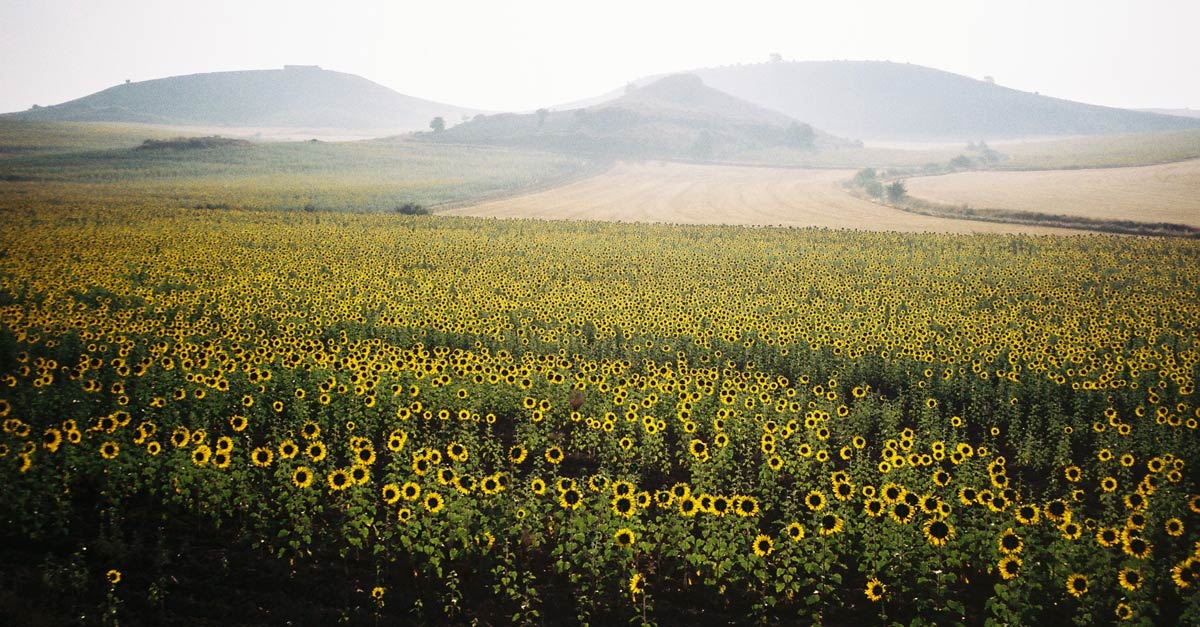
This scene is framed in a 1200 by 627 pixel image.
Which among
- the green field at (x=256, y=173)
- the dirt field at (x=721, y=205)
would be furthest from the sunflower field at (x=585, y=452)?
the green field at (x=256, y=173)

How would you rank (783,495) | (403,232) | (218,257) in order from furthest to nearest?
(403,232), (218,257), (783,495)

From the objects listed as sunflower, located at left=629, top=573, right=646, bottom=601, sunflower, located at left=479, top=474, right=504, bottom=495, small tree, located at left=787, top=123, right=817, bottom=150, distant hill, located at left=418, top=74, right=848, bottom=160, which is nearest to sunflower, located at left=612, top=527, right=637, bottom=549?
sunflower, located at left=629, top=573, right=646, bottom=601

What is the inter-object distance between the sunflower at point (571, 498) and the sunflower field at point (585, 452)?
0.22 ft

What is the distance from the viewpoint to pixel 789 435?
9.82 metres

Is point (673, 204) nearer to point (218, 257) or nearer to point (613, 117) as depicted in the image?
point (218, 257)

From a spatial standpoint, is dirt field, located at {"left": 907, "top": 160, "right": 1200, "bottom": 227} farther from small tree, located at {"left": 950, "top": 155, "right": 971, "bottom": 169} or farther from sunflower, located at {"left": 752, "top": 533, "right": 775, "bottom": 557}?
sunflower, located at {"left": 752, "top": 533, "right": 775, "bottom": 557}

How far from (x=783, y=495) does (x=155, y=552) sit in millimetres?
7924

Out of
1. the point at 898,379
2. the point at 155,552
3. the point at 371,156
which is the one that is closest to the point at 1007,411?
the point at 898,379

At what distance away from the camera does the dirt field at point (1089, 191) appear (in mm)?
45116

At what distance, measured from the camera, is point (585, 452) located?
10.8 meters

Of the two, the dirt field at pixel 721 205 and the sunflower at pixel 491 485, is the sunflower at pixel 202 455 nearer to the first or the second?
the sunflower at pixel 491 485

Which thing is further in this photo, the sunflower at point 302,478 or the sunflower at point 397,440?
the sunflower at point 397,440

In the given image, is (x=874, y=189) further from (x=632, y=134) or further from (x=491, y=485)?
(x=632, y=134)

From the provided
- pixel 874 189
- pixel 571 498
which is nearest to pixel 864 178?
pixel 874 189
